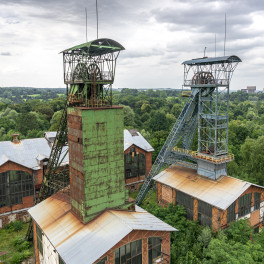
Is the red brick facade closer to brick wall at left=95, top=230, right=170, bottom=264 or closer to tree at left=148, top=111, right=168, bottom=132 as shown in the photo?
brick wall at left=95, top=230, right=170, bottom=264

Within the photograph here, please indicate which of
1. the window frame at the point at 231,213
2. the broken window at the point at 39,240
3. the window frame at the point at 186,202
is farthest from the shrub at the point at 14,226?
the window frame at the point at 231,213

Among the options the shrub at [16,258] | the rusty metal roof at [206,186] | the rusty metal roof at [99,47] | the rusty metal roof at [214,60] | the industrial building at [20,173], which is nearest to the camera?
the rusty metal roof at [99,47]

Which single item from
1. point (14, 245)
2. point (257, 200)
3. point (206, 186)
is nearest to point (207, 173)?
point (206, 186)

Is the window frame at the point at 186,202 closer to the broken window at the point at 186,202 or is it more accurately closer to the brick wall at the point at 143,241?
the broken window at the point at 186,202

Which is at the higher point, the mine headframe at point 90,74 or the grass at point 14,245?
the mine headframe at point 90,74

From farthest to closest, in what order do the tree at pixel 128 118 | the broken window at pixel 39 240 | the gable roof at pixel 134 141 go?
the tree at pixel 128 118 < the gable roof at pixel 134 141 < the broken window at pixel 39 240

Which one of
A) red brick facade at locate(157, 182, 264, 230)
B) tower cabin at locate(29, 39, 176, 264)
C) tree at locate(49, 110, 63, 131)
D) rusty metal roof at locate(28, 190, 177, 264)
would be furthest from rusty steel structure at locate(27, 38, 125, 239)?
tree at locate(49, 110, 63, 131)
